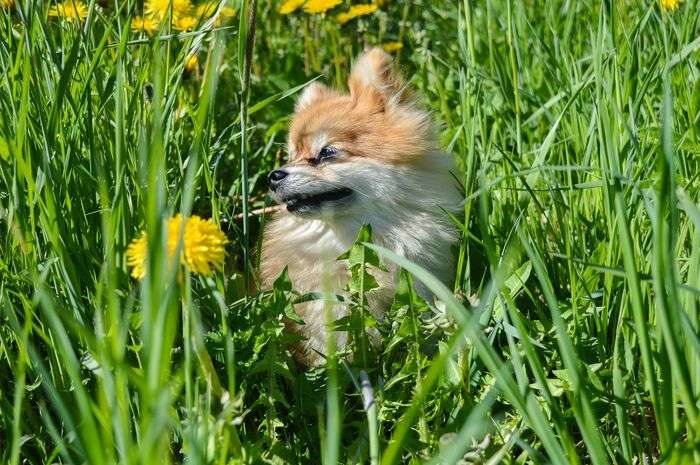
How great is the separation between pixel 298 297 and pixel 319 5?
78.1 inches

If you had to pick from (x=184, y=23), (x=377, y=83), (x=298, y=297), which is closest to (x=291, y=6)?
(x=184, y=23)

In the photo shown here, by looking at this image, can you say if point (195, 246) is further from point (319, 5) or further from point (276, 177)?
point (319, 5)

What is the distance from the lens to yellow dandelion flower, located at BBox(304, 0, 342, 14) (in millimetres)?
3756

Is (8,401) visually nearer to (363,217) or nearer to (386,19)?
(363,217)

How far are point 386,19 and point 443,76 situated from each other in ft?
1.35

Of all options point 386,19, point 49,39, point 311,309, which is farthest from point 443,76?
point 49,39

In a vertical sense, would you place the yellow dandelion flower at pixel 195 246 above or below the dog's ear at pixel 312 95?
above

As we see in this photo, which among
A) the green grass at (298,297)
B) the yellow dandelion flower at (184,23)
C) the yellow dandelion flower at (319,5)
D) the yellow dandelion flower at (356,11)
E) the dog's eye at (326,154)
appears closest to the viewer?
the green grass at (298,297)

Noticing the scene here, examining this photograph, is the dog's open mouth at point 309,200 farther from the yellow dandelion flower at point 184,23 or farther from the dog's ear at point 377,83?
the yellow dandelion flower at point 184,23

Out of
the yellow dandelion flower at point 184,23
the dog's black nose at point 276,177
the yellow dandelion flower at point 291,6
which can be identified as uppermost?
the yellow dandelion flower at point 184,23

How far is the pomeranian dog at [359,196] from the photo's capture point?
2564 mm

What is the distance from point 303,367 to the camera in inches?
99.8

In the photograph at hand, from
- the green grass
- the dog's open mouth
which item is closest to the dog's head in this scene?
the dog's open mouth

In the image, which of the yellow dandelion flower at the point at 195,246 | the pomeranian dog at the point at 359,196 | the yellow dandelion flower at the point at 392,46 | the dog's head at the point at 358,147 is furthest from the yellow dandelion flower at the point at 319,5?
the yellow dandelion flower at the point at 195,246
